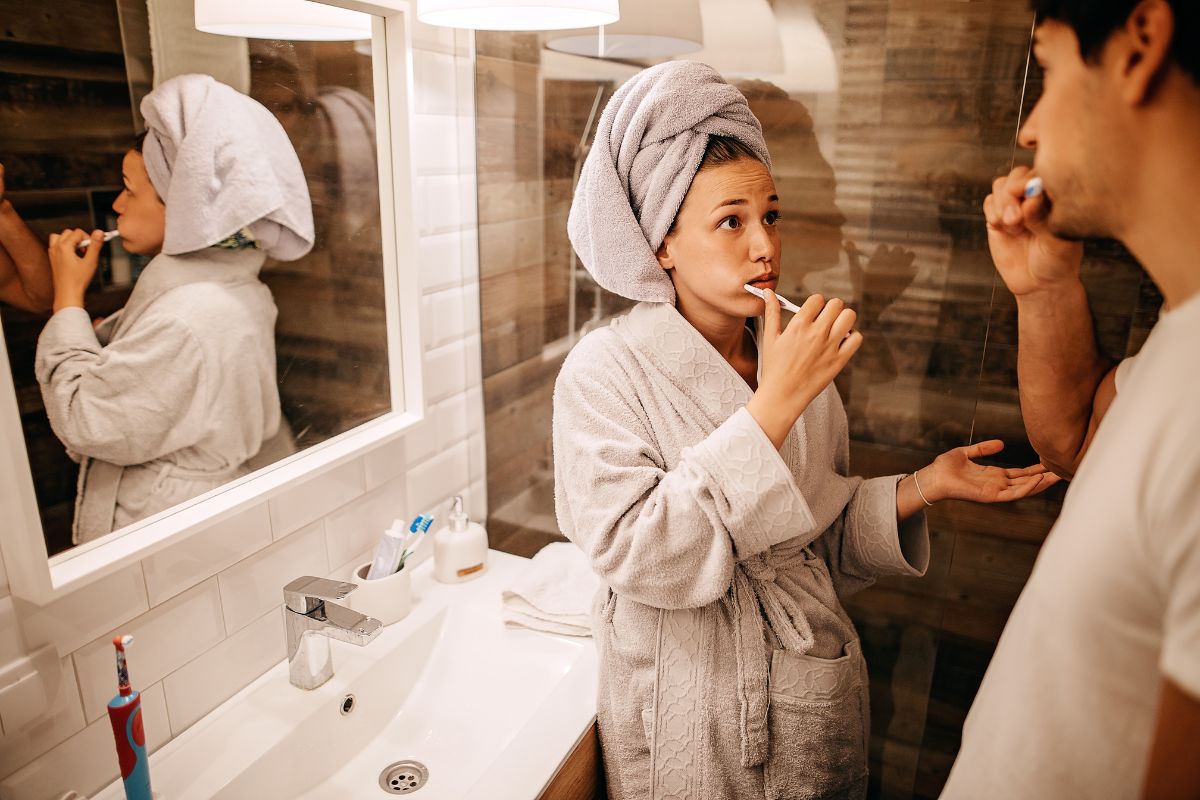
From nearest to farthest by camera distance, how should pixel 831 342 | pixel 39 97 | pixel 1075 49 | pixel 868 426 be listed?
pixel 1075 49, pixel 39 97, pixel 831 342, pixel 868 426

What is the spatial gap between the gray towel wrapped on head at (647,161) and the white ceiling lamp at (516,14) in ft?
0.47

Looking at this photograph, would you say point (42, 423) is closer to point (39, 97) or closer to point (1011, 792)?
point (39, 97)

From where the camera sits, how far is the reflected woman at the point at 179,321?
86cm

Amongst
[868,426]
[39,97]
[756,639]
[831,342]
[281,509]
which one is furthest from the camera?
[868,426]

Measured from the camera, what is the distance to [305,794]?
3.56ft

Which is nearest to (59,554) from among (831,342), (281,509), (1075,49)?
(281,509)

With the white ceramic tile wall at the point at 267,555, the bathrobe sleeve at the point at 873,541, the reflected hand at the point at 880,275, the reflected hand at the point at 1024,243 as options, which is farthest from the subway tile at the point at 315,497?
the reflected hand at the point at 1024,243

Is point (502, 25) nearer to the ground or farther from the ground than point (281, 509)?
farther from the ground

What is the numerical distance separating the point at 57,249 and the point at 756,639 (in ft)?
3.16

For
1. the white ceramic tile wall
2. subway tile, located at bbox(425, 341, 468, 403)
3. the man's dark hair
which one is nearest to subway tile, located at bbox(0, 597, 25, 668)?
the white ceramic tile wall

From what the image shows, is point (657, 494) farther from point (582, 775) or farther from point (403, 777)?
point (403, 777)

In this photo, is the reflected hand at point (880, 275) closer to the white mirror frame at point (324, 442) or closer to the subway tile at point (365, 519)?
the white mirror frame at point (324, 442)

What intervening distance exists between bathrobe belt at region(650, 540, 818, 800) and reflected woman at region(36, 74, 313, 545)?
0.67 metres

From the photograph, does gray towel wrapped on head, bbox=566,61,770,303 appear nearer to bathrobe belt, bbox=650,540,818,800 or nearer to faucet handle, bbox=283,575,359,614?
bathrobe belt, bbox=650,540,818,800
